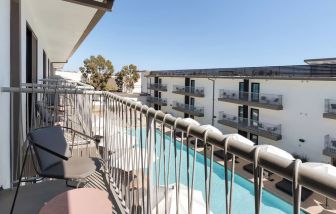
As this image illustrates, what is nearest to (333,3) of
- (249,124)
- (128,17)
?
(249,124)

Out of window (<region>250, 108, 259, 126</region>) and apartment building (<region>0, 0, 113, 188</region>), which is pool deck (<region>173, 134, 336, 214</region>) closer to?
apartment building (<region>0, 0, 113, 188</region>)

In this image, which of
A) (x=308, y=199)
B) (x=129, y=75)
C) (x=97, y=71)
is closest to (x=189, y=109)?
(x=97, y=71)

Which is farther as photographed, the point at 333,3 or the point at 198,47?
the point at 198,47

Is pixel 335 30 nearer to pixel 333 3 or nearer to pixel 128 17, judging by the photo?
pixel 333 3

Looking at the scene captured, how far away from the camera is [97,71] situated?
92.1ft

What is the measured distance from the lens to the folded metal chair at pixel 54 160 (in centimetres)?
181

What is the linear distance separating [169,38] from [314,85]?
3587 cm

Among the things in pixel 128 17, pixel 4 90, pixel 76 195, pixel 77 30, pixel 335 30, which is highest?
pixel 128 17

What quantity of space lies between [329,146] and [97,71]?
23.0m

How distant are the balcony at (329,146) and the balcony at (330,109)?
124 cm

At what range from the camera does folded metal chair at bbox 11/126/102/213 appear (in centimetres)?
181

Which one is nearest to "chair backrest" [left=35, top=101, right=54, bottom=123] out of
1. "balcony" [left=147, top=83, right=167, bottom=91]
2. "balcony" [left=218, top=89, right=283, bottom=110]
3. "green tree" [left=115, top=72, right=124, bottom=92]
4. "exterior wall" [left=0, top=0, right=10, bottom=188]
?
"exterior wall" [left=0, top=0, right=10, bottom=188]

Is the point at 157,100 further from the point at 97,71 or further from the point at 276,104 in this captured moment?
the point at 276,104

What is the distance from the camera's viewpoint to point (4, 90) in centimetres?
219
